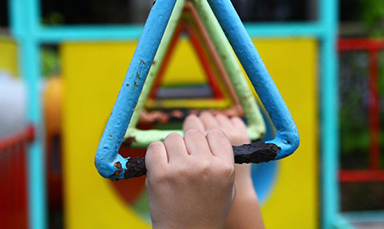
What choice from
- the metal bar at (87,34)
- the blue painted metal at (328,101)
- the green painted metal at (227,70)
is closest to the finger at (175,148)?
the green painted metal at (227,70)

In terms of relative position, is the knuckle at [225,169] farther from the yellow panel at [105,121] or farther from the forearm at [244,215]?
the yellow panel at [105,121]

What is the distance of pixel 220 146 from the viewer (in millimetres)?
391

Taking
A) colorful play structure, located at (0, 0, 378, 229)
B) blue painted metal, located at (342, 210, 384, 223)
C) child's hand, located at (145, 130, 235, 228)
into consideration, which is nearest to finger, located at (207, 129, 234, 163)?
child's hand, located at (145, 130, 235, 228)

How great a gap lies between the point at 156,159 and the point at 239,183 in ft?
0.66

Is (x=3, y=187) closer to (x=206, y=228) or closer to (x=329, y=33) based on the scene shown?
(x=206, y=228)

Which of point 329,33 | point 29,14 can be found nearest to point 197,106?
point 329,33

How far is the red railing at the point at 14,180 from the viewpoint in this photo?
3.62 feet

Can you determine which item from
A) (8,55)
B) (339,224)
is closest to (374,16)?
(339,224)

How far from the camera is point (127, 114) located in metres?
0.39

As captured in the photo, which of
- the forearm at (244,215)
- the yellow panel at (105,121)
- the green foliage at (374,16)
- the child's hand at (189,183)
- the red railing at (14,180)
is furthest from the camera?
the green foliage at (374,16)

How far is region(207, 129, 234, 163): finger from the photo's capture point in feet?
1.27

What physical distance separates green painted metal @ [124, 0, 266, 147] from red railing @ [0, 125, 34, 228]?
641mm

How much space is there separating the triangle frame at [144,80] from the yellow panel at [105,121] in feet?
2.72

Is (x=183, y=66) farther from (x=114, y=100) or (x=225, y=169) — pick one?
(x=225, y=169)
